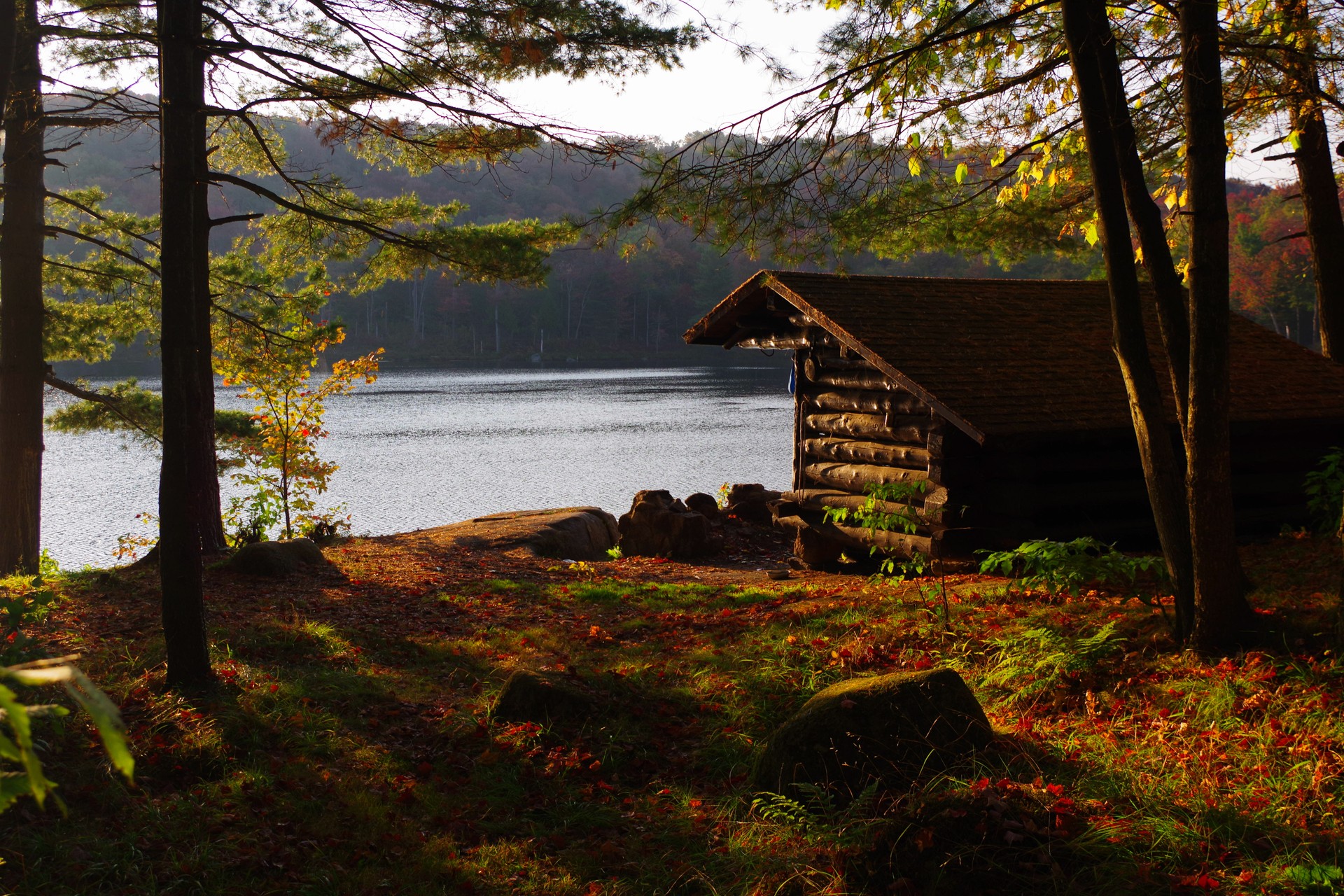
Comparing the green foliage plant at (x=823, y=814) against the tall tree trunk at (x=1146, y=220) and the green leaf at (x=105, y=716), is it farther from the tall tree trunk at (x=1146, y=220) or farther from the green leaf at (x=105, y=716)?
the green leaf at (x=105, y=716)

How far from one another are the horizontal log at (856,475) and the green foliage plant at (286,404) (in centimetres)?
722

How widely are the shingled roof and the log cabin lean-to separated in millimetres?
25

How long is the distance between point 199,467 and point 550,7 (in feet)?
21.9

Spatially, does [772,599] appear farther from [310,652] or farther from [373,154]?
[373,154]

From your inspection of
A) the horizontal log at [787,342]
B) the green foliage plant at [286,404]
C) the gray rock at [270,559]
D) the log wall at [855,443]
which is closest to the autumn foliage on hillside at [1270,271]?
the horizontal log at [787,342]

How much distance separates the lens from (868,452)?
36.5ft

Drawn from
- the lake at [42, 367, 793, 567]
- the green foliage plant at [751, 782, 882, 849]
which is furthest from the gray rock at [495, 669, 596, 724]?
the lake at [42, 367, 793, 567]

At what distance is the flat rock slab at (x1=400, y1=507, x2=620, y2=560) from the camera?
555 inches

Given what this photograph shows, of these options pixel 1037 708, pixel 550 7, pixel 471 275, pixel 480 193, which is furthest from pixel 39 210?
pixel 480 193

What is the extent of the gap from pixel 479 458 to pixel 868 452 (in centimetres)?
1947

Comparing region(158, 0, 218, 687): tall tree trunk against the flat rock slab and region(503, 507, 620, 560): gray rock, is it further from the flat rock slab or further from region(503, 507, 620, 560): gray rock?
region(503, 507, 620, 560): gray rock

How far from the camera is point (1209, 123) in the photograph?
5453 mm

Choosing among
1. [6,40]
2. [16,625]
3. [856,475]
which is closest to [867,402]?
[856,475]

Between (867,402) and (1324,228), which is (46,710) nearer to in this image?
(867,402)
